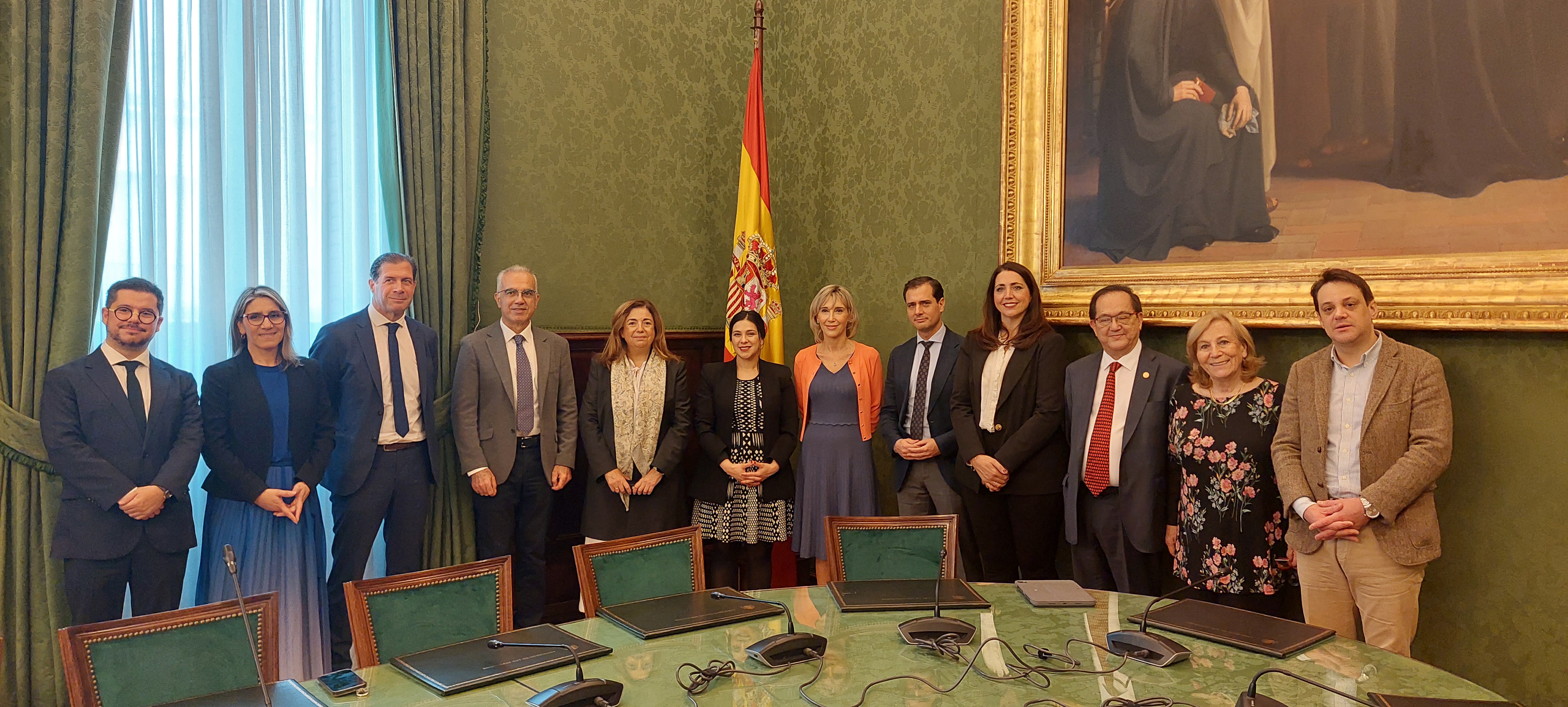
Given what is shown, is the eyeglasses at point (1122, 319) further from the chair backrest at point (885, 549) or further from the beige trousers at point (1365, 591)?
the chair backrest at point (885, 549)

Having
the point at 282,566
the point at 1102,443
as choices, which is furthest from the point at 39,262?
the point at 1102,443

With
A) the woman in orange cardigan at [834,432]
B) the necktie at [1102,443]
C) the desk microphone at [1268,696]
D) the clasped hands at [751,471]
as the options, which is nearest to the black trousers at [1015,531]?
the necktie at [1102,443]

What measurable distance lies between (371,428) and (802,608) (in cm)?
220

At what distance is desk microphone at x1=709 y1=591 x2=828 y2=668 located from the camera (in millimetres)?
2133

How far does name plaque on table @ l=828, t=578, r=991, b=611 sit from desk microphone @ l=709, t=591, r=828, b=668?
0.89ft

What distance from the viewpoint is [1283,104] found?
3600 millimetres

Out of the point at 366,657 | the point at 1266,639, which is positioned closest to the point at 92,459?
the point at 366,657

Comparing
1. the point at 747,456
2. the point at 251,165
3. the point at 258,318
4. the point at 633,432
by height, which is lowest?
the point at 747,456

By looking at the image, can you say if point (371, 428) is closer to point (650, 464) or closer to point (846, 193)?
point (650, 464)

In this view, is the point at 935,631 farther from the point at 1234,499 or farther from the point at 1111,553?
the point at 1111,553

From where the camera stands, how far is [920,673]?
209 centimetres

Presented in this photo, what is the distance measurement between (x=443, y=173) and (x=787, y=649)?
3200 mm

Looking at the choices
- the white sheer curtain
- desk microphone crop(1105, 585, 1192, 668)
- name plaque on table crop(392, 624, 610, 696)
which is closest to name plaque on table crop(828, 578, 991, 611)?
desk microphone crop(1105, 585, 1192, 668)

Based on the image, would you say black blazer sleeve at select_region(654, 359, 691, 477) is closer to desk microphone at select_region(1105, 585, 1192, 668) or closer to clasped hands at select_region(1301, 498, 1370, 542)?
desk microphone at select_region(1105, 585, 1192, 668)
